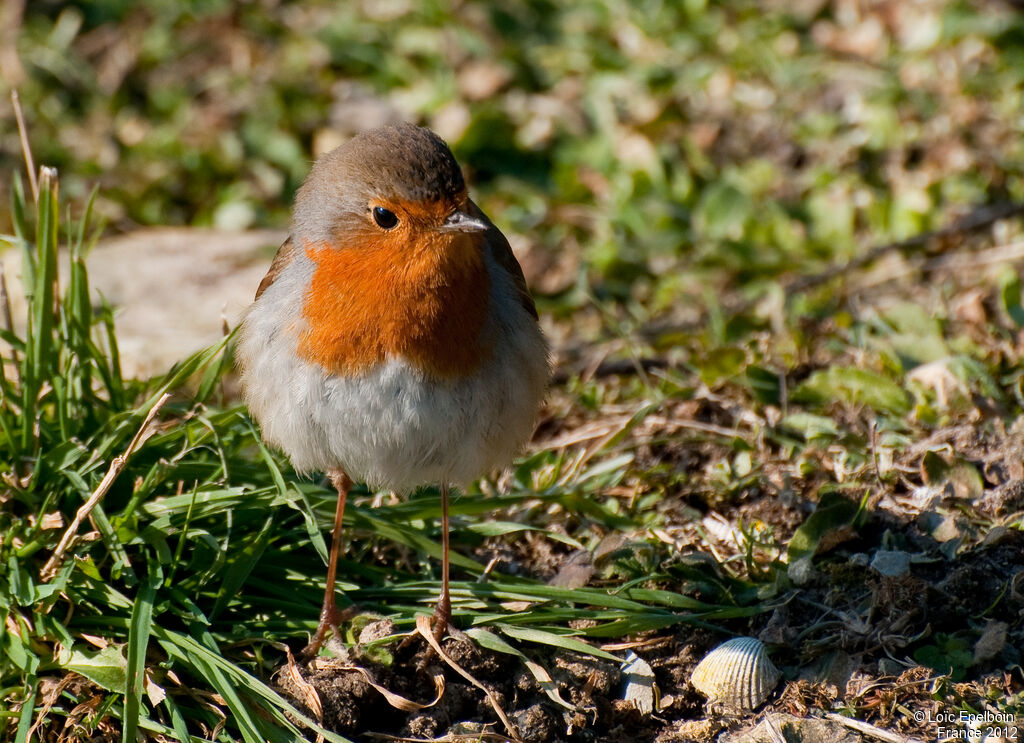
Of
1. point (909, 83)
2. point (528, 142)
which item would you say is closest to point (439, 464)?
point (528, 142)

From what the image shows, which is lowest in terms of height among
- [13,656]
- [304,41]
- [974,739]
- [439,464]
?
[974,739]

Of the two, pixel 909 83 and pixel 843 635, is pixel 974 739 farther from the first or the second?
pixel 909 83

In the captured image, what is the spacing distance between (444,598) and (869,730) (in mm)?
1294

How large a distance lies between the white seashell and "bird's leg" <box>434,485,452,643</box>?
0.79 metres

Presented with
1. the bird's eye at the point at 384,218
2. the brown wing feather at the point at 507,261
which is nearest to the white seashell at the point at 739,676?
the brown wing feather at the point at 507,261

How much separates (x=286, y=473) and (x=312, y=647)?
759 mm

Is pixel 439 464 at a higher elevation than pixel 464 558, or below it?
higher

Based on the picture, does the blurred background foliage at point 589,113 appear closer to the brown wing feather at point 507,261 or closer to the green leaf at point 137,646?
the brown wing feather at point 507,261

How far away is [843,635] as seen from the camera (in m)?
3.56

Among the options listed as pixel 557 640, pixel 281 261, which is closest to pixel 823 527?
pixel 557 640

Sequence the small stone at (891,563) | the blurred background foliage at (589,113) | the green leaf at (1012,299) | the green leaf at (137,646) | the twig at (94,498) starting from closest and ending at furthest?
the green leaf at (137,646)
the twig at (94,498)
the small stone at (891,563)
the green leaf at (1012,299)
the blurred background foliage at (589,113)

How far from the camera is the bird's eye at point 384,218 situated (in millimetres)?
3506

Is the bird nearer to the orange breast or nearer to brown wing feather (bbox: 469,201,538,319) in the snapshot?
the orange breast

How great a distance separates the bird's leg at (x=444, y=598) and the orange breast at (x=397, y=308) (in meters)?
0.56
